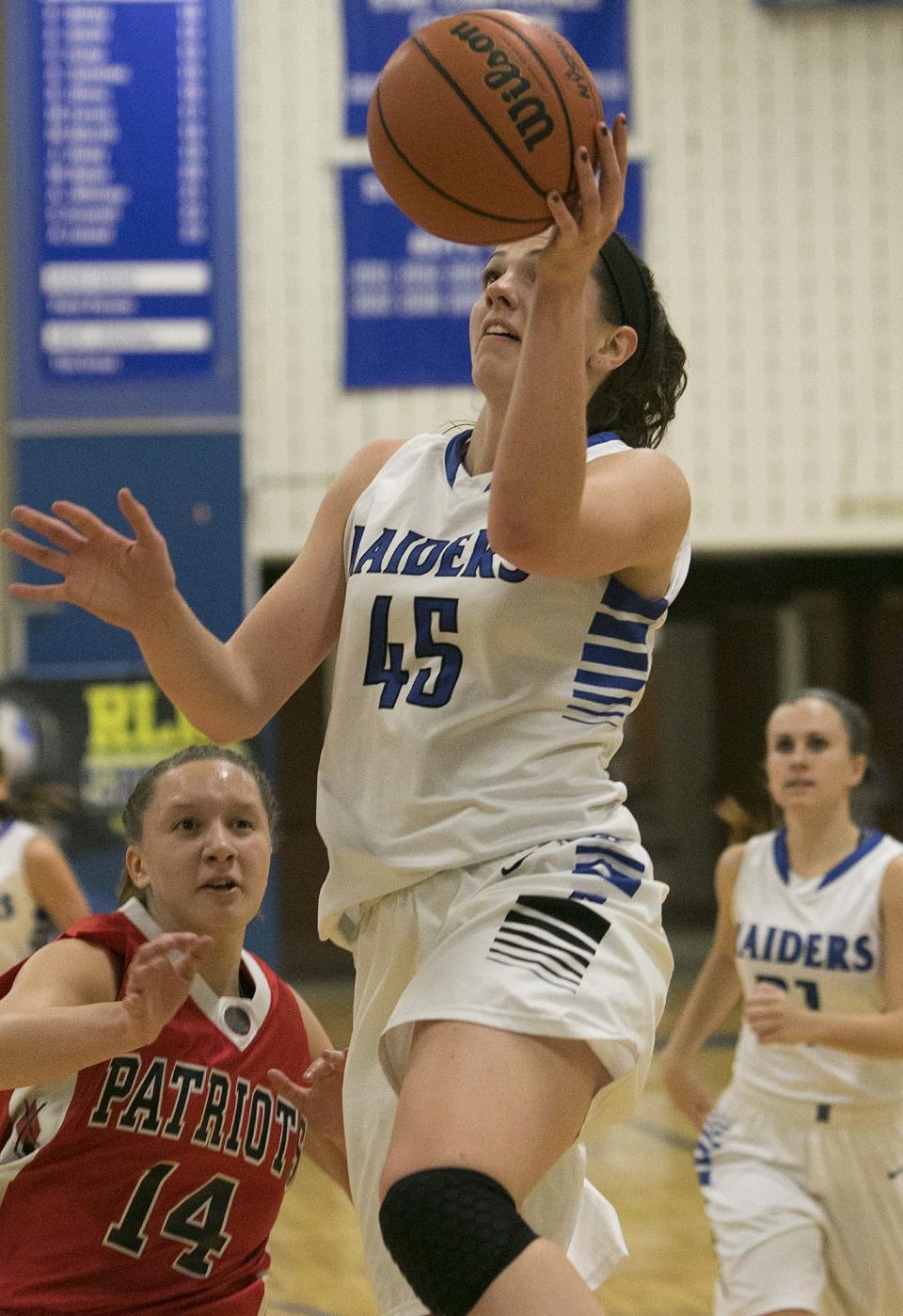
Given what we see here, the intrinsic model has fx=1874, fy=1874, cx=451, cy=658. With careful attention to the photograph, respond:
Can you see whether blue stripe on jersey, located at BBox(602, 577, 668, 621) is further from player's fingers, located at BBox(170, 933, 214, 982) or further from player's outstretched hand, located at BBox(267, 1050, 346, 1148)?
player's outstretched hand, located at BBox(267, 1050, 346, 1148)

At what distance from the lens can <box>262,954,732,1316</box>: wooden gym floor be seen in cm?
508

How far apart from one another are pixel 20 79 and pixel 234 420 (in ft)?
7.04

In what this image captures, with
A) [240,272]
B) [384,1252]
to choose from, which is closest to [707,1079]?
[240,272]

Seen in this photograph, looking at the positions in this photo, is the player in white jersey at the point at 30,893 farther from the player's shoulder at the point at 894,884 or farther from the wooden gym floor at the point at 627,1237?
the player's shoulder at the point at 894,884

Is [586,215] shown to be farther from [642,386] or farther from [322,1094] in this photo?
[322,1094]

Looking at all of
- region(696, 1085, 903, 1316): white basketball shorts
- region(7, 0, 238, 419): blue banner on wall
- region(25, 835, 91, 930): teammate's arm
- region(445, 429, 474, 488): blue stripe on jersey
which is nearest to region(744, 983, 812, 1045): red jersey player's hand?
region(696, 1085, 903, 1316): white basketball shorts

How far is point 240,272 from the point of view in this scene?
33.6 feet

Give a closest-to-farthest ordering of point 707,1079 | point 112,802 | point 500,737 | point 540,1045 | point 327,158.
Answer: point 540,1045 → point 500,737 → point 707,1079 → point 112,802 → point 327,158

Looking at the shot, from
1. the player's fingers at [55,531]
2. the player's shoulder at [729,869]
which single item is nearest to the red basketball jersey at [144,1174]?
the player's fingers at [55,531]

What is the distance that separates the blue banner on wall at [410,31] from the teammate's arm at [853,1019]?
716 cm

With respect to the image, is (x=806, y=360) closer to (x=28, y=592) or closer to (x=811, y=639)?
(x=811, y=639)

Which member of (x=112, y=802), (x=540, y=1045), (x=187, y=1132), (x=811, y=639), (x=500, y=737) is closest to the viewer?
(x=540, y=1045)

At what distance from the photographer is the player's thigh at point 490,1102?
73.9 inches

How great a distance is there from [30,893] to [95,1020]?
313 centimetres
